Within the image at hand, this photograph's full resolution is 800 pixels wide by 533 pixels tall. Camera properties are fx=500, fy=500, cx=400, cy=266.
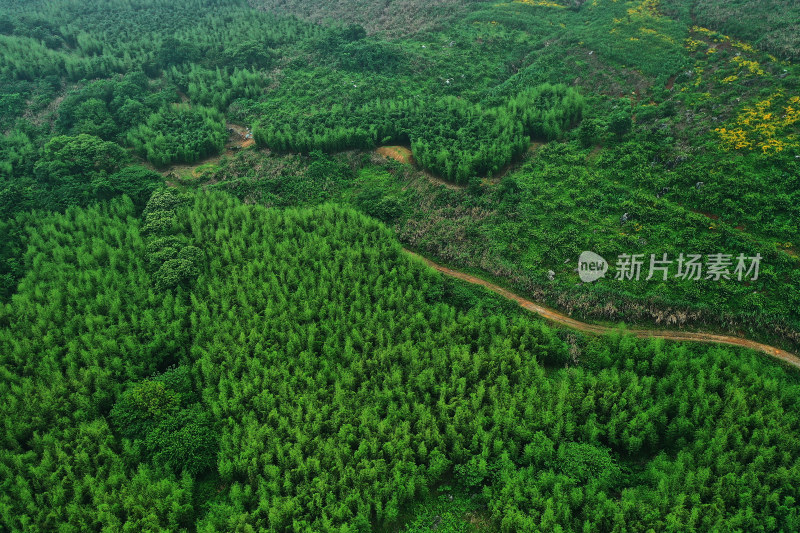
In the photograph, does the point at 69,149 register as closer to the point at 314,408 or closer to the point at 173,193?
the point at 173,193

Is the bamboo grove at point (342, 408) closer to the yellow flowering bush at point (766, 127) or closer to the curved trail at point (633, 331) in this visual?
the curved trail at point (633, 331)

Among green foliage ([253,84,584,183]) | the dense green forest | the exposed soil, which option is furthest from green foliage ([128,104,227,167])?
green foliage ([253,84,584,183])

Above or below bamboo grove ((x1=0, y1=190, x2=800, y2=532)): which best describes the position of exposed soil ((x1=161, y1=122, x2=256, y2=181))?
above

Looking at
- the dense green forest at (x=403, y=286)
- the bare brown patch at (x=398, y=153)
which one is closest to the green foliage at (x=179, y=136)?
the dense green forest at (x=403, y=286)

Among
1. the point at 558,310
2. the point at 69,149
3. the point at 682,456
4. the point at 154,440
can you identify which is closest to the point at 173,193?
the point at 69,149

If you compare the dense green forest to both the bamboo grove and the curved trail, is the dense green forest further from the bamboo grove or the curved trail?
the curved trail

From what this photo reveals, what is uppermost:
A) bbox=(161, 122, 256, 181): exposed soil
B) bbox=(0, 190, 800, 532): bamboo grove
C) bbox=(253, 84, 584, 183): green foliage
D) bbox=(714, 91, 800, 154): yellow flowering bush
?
bbox=(714, 91, 800, 154): yellow flowering bush
